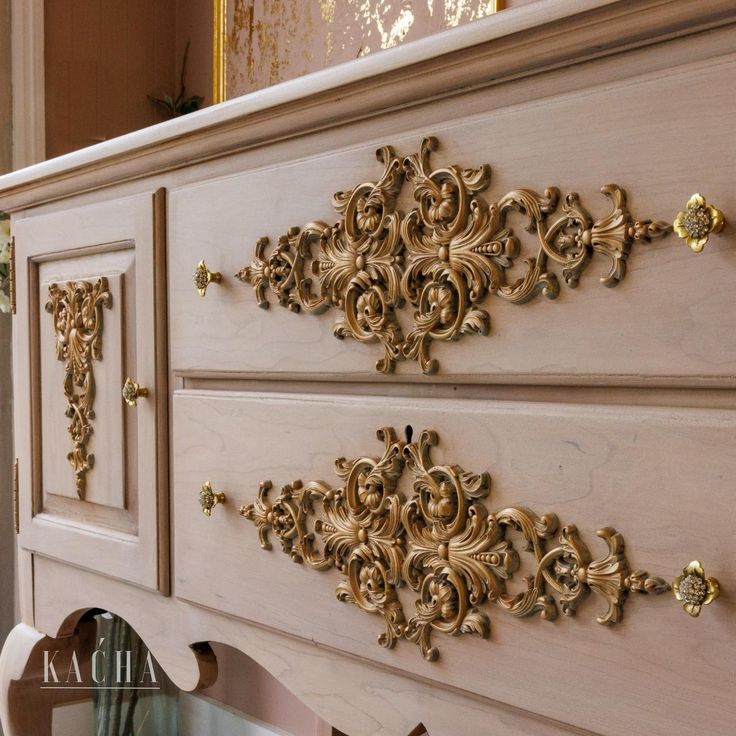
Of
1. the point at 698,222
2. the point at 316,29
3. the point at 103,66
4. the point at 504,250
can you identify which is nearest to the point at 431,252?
the point at 504,250

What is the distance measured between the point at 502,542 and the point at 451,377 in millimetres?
114

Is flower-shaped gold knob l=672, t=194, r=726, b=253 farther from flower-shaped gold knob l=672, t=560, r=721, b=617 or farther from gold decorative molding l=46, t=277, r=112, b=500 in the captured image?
gold decorative molding l=46, t=277, r=112, b=500

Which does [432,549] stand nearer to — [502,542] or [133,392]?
[502,542]

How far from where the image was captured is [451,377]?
66 cm

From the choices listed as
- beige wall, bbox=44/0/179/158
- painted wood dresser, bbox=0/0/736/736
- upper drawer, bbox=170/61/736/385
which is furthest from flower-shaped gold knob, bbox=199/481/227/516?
beige wall, bbox=44/0/179/158

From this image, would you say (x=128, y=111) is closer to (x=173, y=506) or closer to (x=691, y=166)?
(x=173, y=506)

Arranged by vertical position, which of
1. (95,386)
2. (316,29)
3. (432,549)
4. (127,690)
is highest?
(316,29)

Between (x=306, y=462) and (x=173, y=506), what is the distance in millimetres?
220

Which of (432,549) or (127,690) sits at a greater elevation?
(432,549)

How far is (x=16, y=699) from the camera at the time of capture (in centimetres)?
120

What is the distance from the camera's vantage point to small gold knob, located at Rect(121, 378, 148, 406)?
946mm

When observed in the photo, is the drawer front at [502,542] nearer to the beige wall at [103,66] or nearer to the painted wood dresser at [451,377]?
the painted wood dresser at [451,377]

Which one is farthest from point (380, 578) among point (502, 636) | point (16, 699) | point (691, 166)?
point (16, 699)

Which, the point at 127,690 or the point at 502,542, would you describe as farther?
the point at 127,690
